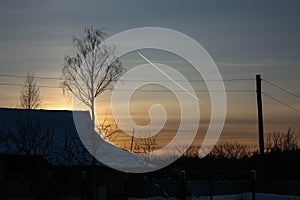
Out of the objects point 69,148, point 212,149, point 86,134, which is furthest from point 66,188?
point 212,149

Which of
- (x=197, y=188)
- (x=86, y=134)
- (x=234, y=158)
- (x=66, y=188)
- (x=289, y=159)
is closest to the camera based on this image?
(x=66, y=188)

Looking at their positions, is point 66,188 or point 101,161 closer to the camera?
point 66,188

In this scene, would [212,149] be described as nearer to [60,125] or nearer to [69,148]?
[60,125]

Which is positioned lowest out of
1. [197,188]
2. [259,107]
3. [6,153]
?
[197,188]

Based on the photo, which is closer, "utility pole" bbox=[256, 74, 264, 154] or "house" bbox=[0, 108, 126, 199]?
"house" bbox=[0, 108, 126, 199]

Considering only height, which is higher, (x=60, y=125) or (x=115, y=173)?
(x=60, y=125)

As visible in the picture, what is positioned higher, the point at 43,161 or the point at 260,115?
the point at 260,115

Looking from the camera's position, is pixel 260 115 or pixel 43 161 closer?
pixel 43 161

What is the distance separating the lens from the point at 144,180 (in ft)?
129

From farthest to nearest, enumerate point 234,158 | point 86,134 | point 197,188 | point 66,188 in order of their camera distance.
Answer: point 234,158
point 197,188
point 86,134
point 66,188

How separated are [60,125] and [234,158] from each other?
2195 cm

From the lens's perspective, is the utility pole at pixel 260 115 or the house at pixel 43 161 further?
the utility pole at pixel 260 115

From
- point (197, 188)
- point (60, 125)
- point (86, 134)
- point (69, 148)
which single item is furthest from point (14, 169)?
point (197, 188)

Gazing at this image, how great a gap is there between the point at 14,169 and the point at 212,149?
28670mm
